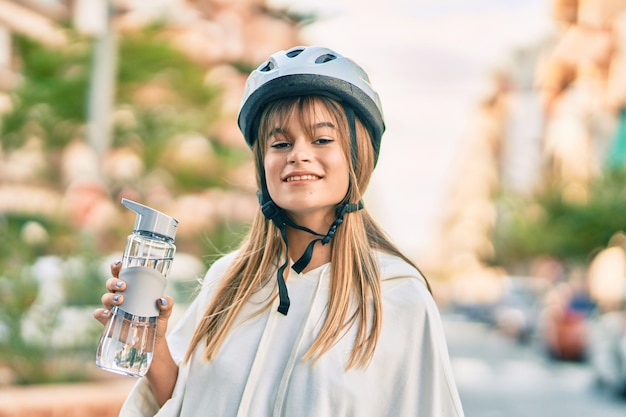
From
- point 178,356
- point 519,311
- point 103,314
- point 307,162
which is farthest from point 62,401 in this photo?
point 519,311

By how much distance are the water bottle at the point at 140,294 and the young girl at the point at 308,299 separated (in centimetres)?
4

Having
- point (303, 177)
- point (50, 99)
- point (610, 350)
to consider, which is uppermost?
point (50, 99)

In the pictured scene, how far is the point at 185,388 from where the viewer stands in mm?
2760

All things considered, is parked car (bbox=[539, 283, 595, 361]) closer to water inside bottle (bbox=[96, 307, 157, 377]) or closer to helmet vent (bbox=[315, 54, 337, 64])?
helmet vent (bbox=[315, 54, 337, 64])

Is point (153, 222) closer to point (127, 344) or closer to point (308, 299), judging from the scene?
point (127, 344)

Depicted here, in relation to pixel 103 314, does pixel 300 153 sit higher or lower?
higher

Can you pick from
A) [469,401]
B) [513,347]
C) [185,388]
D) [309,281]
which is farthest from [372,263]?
[513,347]

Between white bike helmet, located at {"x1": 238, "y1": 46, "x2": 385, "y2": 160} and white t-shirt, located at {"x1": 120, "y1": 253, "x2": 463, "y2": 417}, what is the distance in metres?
0.43

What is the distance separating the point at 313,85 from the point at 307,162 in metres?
0.21

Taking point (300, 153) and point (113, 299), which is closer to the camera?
point (113, 299)

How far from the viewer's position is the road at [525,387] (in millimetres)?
12719

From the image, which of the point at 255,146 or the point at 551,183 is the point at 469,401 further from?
the point at 551,183

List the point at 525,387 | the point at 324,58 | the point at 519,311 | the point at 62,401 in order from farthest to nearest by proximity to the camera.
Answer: the point at 519,311 → the point at 525,387 → the point at 62,401 → the point at 324,58

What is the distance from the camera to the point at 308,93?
9.16ft
